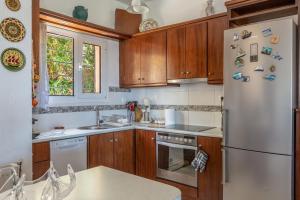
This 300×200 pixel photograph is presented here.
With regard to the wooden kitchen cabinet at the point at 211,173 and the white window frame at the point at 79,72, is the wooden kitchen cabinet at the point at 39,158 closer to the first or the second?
the white window frame at the point at 79,72

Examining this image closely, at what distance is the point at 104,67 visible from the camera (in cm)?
352

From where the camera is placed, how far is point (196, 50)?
2.87m

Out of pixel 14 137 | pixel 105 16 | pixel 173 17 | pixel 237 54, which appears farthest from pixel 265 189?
pixel 105 16

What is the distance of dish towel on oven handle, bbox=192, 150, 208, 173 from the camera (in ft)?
8.21

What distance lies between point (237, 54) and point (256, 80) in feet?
0.96

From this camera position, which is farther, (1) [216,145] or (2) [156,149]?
(2) [156,149]

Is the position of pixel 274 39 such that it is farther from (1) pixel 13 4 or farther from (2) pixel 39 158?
(2) pixel 39 158

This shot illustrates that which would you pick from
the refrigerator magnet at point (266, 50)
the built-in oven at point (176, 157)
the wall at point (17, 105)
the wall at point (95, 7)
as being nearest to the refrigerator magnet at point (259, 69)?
the refrigerator magnet at point (266, 50)

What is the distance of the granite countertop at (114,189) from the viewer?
97cm

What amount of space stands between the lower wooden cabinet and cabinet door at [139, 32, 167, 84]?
0.81 meters

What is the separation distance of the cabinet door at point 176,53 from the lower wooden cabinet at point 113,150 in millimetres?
972

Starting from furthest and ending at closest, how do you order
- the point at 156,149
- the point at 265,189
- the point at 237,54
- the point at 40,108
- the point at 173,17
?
the point at 173,17
the point at 156,149
the point at 40,108
the point at 237,54
the point at 265,189

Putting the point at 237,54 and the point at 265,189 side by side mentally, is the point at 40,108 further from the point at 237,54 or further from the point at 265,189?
the point at 265,189

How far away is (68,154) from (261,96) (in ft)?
6.39
